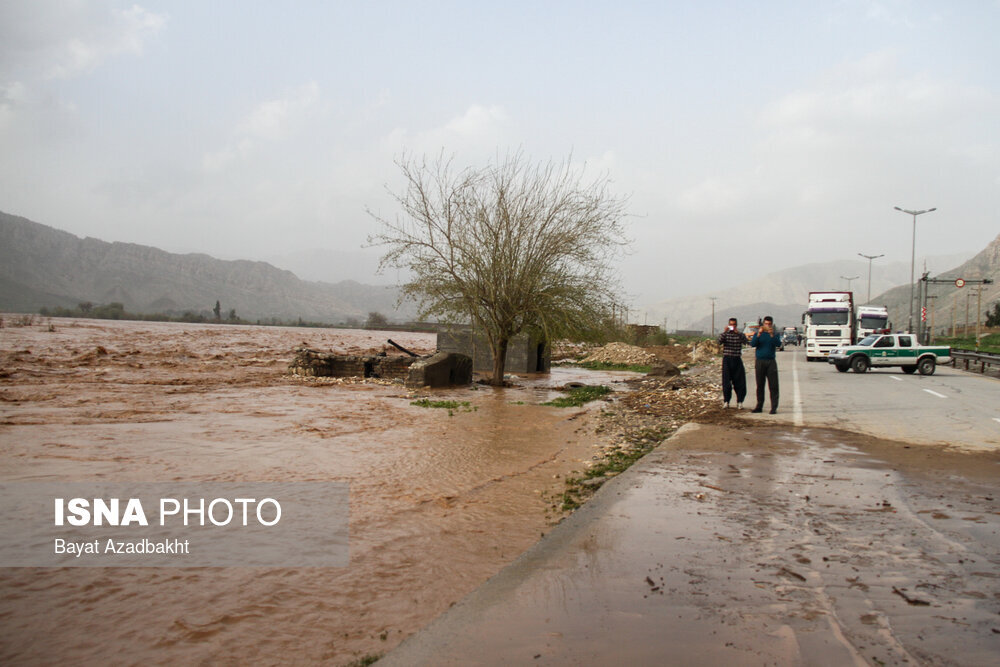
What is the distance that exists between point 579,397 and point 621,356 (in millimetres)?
21286

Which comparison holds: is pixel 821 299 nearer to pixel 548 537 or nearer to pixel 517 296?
pixel 517 296

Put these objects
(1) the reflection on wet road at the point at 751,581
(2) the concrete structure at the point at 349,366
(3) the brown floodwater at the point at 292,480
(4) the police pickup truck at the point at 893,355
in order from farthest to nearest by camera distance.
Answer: (2) the concrete structure at the point at 349,366, (4) the police pickup truck at the point at 893,355, (3) the brown floodwater at the point at 292,480, (1) the reflection on wet road at the point at 751,581

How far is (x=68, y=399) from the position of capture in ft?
57.3

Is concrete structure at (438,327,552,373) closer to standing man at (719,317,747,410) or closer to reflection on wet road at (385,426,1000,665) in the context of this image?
standing man at (719,317,747,410)

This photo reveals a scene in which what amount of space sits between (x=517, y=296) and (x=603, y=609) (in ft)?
59.5

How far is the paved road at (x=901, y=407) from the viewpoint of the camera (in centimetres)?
1142

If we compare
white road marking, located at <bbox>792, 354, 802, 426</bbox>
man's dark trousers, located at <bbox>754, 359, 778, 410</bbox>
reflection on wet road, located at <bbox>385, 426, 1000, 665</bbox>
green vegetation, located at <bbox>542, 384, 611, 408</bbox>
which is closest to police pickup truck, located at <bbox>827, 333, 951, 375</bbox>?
white road marking, located at <bbox>792, 354, 802, 426</bbox>

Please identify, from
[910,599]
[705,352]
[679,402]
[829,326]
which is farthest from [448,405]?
[705,352]

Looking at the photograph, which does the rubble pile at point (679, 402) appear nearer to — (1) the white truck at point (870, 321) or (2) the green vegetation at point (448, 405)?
(2) the green vegetation at point (448, 405)

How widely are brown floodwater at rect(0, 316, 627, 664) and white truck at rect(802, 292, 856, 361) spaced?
859 inches

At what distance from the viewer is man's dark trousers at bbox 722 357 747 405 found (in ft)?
48.1

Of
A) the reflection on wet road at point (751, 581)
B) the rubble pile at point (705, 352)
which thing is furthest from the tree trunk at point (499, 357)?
the rubble pile at point (705, 352)

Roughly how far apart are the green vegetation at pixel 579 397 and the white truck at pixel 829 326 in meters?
19.5

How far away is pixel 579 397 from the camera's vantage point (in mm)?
19453
